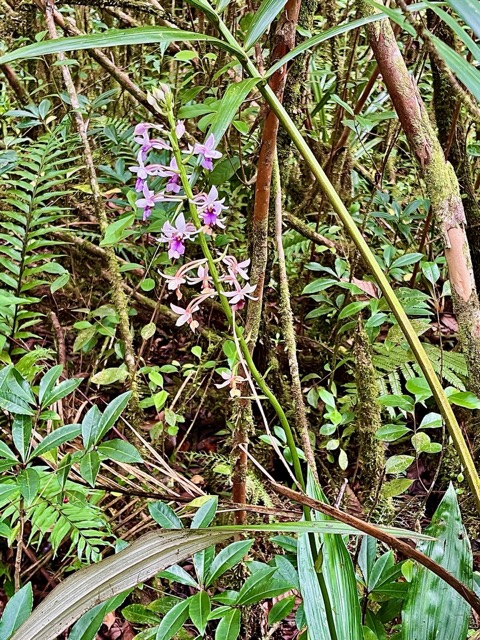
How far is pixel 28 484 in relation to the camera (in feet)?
2.25

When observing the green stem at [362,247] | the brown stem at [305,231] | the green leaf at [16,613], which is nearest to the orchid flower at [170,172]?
the green stem at [362,247]

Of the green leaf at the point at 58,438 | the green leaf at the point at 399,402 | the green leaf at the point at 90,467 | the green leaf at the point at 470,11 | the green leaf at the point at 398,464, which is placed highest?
the green leaf at the point at 470,11

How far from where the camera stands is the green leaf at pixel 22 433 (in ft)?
2.43

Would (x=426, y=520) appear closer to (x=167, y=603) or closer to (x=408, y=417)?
(x=408, y=417)

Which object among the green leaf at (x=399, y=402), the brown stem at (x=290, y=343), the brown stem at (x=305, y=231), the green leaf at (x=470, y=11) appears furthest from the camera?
the brown stem at (x=305, y=231)

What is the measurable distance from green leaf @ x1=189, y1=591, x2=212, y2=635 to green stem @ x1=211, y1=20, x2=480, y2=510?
33 centimetres

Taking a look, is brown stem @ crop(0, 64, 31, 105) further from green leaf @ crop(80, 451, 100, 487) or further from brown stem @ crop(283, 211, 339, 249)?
green leaf @ crop(80, 451, 100, 487)

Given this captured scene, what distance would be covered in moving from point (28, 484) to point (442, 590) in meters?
0.50

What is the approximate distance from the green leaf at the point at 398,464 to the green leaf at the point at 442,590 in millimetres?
272

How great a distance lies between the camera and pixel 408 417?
53.4 inches

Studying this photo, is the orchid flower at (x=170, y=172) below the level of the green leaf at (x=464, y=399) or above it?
above

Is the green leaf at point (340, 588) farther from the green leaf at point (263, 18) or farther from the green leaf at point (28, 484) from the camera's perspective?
the green leaf at point (263, 18)

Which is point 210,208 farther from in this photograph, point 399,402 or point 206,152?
point 399,402

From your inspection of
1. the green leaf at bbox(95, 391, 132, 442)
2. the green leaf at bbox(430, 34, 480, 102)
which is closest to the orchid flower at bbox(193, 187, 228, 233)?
the green leaf at bbox(95, 391, 132, 442)
